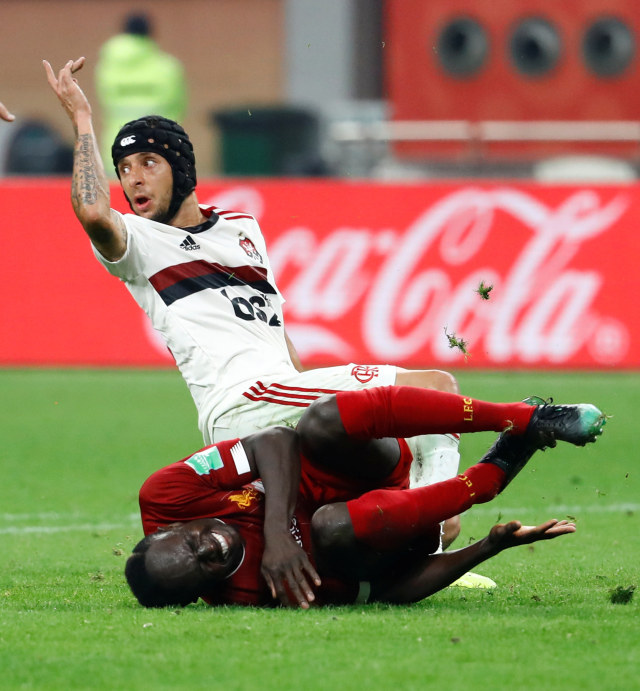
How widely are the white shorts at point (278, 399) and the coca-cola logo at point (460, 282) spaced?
781 cm

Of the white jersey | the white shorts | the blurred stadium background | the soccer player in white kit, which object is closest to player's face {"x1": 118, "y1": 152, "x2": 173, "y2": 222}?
the soccer player in white kit

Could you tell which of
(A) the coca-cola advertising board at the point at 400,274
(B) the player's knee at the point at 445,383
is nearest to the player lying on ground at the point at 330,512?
(B) the player's knee at the point at 445,383

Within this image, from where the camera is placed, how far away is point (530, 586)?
5.72m

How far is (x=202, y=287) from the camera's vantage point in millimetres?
5973

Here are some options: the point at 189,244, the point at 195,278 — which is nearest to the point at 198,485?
the point at 195,278

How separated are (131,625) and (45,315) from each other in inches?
375

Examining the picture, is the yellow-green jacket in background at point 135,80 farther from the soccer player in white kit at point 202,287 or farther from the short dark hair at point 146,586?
the short dark hair at point 146,586

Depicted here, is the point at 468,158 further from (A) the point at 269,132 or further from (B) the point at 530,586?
(B) the point at 530,586

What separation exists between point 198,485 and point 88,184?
1.23 metres

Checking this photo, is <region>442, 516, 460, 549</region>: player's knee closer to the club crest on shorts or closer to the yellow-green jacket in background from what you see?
the club crest on shorts

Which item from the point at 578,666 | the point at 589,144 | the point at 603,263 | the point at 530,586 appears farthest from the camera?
the point at 589,144

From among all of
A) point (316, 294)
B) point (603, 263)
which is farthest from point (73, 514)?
point (603, 263)

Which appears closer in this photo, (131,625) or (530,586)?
(131,625)

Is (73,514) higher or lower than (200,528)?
lower
